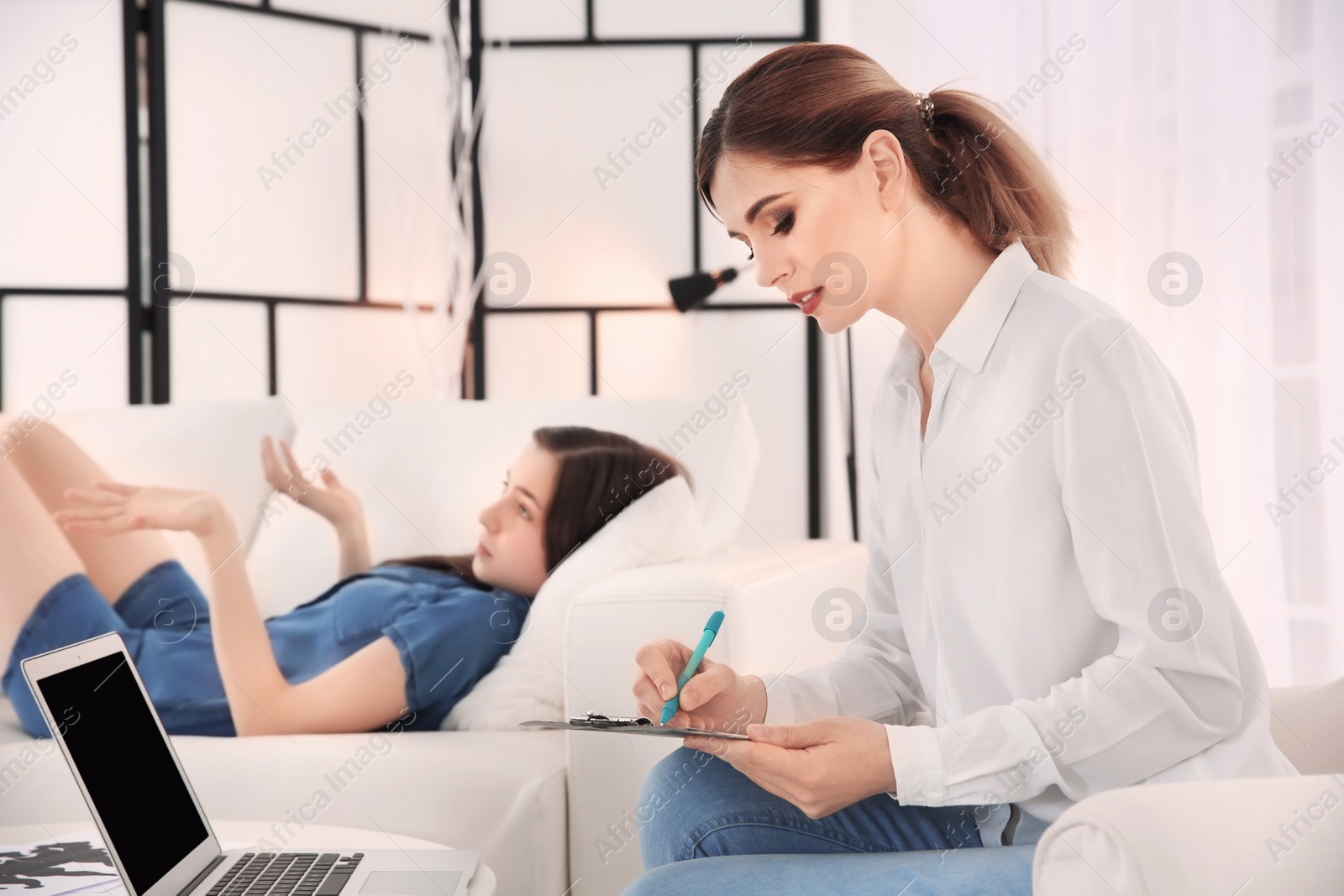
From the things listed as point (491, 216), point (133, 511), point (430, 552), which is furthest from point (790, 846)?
point (491, 216)

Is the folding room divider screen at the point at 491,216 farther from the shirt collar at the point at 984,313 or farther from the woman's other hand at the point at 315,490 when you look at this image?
the shirt collar at the point at 984,313

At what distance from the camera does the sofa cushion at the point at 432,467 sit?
1545mm

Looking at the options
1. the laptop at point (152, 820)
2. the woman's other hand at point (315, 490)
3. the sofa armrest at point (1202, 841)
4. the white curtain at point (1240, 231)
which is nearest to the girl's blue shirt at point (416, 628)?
the woman's other hand at point (315, 490)

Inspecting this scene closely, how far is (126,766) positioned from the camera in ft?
2.75

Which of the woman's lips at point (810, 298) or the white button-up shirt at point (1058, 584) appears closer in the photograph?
the white button-up shirt at point (1058, 584)

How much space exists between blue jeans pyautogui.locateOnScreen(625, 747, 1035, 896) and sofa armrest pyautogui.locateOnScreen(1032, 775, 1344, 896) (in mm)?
209

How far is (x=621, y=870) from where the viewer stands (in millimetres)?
1245

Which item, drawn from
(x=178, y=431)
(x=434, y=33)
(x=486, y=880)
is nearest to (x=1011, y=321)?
(x=486, y=880)

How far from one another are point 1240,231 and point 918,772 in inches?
56.6

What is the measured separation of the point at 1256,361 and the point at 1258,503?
0.25 metres

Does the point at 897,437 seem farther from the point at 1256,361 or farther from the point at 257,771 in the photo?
the point at 1256,361

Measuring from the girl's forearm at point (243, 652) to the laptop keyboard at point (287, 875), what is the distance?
0.49m

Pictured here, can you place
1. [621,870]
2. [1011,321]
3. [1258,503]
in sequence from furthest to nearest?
[1258,503], [621,870], [1011,321]

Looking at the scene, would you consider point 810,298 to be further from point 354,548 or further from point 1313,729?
point 354,548
